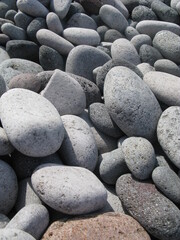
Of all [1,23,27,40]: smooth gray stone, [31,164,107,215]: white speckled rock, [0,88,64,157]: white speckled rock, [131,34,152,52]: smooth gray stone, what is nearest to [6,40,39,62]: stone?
[1,23,27,40]: smooth gray stone

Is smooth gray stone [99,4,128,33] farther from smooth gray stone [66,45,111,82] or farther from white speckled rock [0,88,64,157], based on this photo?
white speckled rock [0,88,64,157]

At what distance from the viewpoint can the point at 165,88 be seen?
10.6 ft

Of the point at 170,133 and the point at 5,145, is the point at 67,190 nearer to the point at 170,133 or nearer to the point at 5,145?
the point at 5,145

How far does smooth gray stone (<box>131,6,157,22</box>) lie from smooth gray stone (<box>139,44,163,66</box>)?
3.21ft

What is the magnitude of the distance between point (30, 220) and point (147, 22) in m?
3.24

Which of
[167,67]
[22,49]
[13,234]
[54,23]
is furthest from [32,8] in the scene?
[13,234]

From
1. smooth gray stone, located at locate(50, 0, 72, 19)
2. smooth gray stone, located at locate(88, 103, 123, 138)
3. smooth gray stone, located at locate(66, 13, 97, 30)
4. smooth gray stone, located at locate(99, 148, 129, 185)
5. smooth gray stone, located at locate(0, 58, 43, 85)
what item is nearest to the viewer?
smooth gray stone, located at locate(99, 148, 129, 185)

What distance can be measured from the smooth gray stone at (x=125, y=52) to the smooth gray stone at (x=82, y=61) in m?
0.31

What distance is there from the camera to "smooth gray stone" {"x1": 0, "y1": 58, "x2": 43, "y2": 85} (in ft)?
12.0

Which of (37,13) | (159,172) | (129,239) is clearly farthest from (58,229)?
(37,13)

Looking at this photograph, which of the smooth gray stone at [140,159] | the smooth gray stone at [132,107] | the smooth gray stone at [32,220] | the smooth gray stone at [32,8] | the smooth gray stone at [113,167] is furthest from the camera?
the smooth gray stone at [32,8]

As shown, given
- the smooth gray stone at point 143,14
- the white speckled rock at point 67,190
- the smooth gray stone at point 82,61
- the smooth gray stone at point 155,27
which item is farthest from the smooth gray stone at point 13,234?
the smooth gray stone at point 143,14

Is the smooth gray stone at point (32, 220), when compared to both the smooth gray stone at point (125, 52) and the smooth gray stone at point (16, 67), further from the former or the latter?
the smooth gray stone at point (125, 52)

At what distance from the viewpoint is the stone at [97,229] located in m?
2.25
